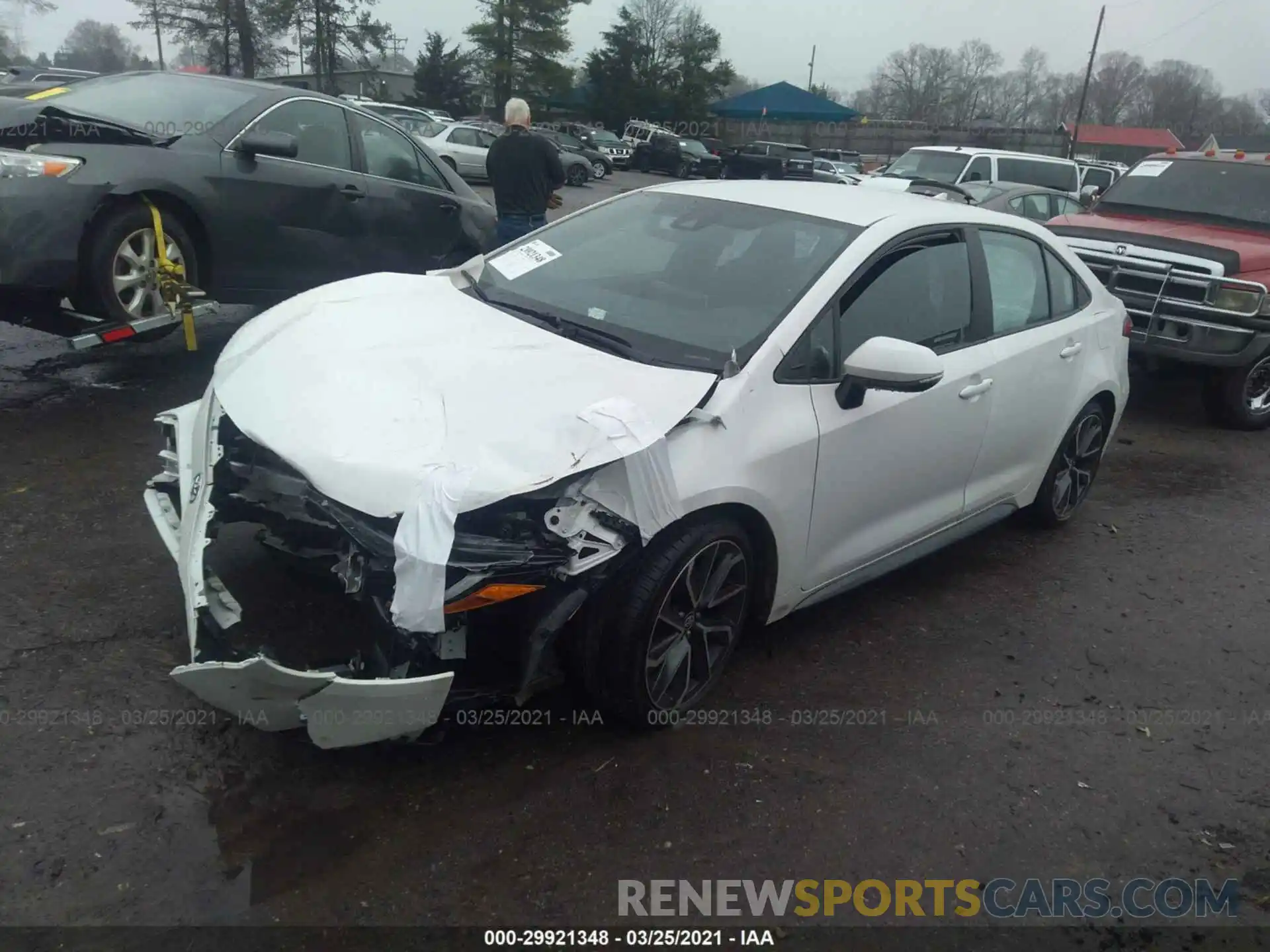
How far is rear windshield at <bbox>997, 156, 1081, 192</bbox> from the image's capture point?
14.5 m

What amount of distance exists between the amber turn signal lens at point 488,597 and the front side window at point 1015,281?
8.42 feet

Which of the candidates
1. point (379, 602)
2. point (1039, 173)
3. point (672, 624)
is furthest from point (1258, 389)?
point (1039, 173)

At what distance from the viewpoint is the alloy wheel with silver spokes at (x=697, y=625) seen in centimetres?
313

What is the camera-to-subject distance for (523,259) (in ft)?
13.9

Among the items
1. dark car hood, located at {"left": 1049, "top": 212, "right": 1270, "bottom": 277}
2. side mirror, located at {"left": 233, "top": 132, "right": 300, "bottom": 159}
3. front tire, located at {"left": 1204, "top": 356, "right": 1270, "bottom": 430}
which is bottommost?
front tire, located at {"left": 1204, "top": 356, "right": 1270, "bottom": 430}

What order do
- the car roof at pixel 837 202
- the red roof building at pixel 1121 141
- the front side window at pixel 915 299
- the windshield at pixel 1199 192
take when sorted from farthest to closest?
the red roof building at pixel 1121 141, the windshield at pixel 1199 192, the car roof at pixel 837 202, the front side window at pixel 915 299

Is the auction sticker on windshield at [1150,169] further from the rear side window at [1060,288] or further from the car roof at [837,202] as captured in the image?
the car roof at [837,202]

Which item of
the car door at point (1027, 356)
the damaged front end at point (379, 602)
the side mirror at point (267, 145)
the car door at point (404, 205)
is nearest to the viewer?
the damaged front end at point (379, 602)

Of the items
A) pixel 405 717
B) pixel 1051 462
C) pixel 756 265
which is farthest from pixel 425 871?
pixel 1051 462

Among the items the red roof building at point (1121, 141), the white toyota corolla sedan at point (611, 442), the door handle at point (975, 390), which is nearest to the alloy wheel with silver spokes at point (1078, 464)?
the white toyota corolla sedan at point (611, 442)

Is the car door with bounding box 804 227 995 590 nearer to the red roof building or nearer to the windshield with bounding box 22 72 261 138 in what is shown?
the windshield with bounding box 22 72 261 138

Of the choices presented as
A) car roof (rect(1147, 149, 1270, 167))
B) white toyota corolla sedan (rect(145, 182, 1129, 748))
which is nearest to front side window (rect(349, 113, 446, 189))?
Result: white toyota corolla sedan (rect(145, 182, 1129, 748))

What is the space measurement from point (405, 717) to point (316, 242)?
4773 millimetres

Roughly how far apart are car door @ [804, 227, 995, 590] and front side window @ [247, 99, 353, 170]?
414 centimetres
